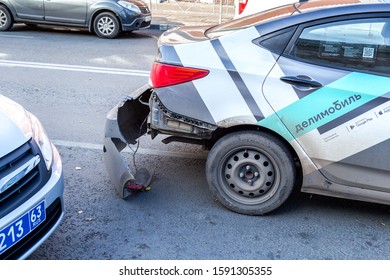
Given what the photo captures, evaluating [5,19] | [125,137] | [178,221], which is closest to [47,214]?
[178,221]

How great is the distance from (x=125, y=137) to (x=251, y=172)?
1.12 metres

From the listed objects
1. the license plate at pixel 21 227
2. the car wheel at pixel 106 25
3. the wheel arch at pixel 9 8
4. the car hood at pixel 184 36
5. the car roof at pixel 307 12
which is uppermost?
the car roof at pixel 307 12

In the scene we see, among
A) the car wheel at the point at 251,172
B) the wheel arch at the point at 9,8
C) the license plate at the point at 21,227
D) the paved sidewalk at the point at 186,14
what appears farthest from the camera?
the paved sidewalk at the point at 186,14

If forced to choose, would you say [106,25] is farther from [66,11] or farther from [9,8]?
[9,8]

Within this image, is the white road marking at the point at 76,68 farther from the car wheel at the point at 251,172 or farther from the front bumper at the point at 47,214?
the front bumper at the point at 47,214

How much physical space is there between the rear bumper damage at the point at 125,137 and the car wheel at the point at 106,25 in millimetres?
7820

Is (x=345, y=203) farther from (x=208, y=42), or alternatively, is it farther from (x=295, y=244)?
(x=208, y=42)

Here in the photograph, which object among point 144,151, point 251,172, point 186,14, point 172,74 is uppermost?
point 172,74

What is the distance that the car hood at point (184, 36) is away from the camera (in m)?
3.90

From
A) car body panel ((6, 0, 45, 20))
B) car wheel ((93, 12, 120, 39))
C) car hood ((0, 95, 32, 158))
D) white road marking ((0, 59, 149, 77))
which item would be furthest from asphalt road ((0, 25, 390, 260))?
car body panel ((6, 0, 45, 20))

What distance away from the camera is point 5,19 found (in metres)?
12.1

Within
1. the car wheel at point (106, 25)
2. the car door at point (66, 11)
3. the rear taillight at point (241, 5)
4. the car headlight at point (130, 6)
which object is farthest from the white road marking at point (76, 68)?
the car headlight at point (130, 6)

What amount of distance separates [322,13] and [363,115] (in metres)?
0.78

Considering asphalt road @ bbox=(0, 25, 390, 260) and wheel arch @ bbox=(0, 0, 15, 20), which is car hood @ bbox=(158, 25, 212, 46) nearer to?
asphalt road @ bbox=(0, 25, 390, 260)
